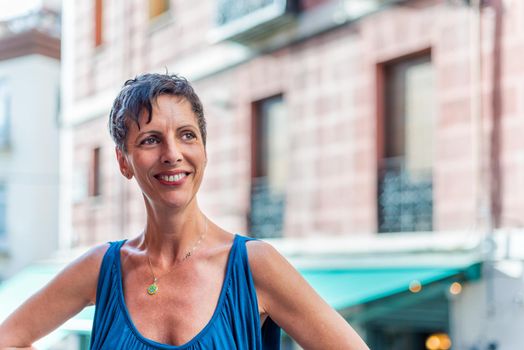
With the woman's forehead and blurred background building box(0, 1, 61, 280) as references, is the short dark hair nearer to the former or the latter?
the woman's forehead

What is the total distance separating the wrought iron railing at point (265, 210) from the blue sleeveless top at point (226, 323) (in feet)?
21.7

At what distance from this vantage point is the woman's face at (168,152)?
1.37 metres

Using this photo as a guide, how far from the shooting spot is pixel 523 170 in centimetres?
597

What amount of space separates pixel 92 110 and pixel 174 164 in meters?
10.3

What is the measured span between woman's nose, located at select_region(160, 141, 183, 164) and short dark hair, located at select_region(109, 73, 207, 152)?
5 cm

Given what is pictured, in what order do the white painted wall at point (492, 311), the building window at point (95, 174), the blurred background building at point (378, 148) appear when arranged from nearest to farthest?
the white painted wall at point (492, 311) < the blurred background building at point (378, 148) < the building window at point (95, 174)

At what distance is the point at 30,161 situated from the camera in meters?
17.0

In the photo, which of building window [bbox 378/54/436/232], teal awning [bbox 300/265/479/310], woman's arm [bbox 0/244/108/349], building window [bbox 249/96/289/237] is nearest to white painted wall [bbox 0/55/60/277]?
building window [bbox 249/96/289/237]

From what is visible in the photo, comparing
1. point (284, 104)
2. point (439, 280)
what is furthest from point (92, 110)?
point (439, 280)

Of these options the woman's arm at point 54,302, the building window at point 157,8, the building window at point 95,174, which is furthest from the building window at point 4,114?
the woman's arm at point 54,302

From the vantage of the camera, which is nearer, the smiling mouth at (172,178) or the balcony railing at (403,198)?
the smiling mouth at (172,178)

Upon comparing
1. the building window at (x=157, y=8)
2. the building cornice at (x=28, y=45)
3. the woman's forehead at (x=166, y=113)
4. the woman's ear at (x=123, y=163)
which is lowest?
the woman's ear at (x=123, y=163)

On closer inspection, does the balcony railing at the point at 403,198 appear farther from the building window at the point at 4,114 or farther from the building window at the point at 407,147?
the building window at the point at 4,114

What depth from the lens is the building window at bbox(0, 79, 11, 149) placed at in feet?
54.5
